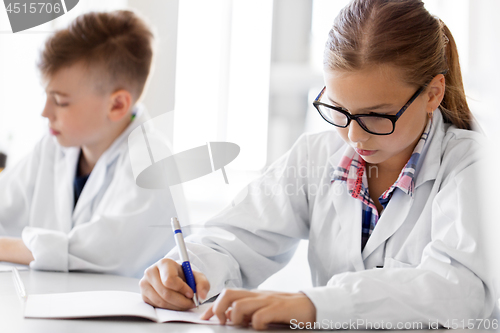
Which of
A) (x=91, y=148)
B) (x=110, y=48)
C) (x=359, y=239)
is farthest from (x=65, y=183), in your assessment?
(x=359, y=239)

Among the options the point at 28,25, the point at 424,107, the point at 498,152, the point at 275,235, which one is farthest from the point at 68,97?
the point at 498,152

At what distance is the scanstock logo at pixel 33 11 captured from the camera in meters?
1.04

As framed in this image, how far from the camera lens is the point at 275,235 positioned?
794 millimetres

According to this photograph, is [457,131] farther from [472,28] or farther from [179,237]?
[179,237]

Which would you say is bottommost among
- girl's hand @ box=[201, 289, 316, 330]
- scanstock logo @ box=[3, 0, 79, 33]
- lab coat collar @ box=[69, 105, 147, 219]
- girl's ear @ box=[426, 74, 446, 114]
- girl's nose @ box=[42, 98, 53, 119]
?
girl's hand @ box=[201, 289, 316, 330]

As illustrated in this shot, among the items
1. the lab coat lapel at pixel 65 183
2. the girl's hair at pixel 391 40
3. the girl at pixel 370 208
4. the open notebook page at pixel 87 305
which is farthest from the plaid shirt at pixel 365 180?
the lab coat lapel at pixel 65 183

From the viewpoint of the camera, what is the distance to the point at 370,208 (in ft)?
2.47

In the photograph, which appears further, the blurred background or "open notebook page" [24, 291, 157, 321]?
the blurred background

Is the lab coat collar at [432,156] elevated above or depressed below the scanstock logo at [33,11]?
below

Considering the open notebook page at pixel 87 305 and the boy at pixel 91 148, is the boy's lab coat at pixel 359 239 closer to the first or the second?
the open notebook page at pixel 87 305

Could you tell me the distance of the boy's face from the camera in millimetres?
1042

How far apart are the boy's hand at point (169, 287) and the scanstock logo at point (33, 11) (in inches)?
29.5

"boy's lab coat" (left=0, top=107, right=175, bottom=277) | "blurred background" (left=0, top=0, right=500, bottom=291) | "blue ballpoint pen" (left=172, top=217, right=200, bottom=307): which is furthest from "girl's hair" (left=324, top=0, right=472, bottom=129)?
"boy's lab coat" (left=0, top=107, right=175, bottom=277)

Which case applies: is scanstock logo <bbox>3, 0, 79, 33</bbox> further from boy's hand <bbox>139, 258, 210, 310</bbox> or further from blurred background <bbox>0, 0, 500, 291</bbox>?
boy's hand <bbox>139, 258, 210, 310</bbox>
